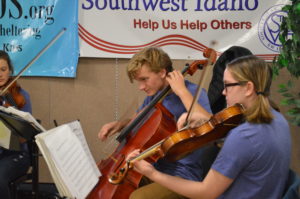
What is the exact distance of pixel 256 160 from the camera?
1.24 m

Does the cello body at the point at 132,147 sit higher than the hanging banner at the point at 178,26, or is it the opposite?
the hanging banner at the point at 178,26

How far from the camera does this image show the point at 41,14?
3.02 meters

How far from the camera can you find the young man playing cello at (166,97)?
5.73 feet

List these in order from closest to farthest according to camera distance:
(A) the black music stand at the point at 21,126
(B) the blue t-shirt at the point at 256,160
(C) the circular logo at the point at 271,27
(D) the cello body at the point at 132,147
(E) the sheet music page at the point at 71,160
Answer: (B) the blue t-shirt at the point at 256,160
(E) the sheet music page at the point at 71,160
(D) the cello body at the point at 132,147
(A) the black music stand at the point at 21,126
(C) the circular logo at the point at 271,27

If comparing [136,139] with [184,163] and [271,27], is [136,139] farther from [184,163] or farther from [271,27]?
[271,27]

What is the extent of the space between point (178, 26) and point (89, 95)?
94 cm

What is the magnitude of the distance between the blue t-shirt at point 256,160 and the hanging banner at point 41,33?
6.72 ft

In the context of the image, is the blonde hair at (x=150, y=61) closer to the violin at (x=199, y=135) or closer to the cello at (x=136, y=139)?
the cello at (x=136, y=139)

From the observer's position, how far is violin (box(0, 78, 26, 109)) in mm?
2233

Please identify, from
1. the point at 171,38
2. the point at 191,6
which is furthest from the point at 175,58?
the point at 191,6

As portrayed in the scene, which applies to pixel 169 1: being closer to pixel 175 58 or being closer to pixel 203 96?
pixel 175 58

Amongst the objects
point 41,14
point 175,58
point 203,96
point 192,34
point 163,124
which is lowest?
point 163,124

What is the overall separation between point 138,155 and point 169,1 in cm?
172

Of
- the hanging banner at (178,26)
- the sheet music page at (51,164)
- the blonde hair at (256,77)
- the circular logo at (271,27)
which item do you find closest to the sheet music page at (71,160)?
the sheet music page at (51,164)
